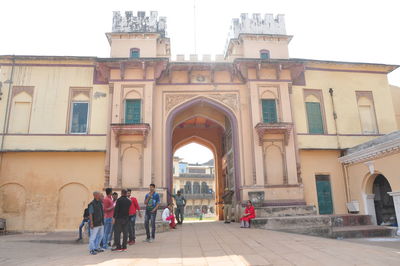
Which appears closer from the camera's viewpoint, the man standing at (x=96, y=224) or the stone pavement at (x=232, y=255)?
the stone pavement at (x=232, y=255)

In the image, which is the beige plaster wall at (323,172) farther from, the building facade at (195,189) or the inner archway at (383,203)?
the building facade at (195,189)

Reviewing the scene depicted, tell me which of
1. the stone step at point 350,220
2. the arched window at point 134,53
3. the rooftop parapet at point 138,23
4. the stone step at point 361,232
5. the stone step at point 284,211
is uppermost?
the rooftop parapet at point 138,23

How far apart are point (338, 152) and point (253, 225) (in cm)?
626

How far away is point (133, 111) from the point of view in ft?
46.5

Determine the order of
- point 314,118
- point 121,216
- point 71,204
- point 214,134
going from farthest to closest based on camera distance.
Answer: point 214,134 < point 314,118 < point 71,204 < point 121,216

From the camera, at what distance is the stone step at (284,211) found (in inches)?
484

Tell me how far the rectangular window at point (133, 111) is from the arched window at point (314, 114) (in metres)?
7.77

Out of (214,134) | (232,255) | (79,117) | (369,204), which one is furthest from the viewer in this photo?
(214,134)

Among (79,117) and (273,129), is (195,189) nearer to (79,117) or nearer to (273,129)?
(79,117)

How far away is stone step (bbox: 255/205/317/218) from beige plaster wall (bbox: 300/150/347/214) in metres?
1.15

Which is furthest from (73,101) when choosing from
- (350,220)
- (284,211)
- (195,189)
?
(195,189)

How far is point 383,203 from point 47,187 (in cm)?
1415

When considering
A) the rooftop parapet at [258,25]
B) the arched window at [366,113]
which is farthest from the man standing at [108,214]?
the arched window at [366,113]

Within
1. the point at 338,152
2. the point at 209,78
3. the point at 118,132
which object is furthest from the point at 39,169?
the point at 338,152
